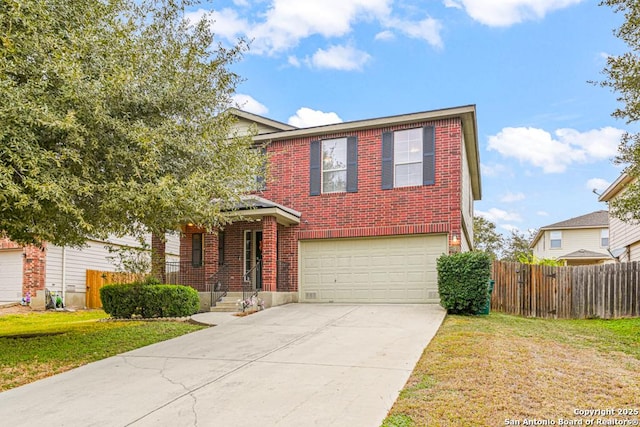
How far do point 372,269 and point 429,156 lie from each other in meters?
3.56

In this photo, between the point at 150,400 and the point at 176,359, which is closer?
the point at 150,400

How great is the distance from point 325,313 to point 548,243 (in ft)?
85.2

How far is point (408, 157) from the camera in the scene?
14008 millimetres

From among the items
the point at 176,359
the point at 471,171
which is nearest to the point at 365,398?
the point at 176,359

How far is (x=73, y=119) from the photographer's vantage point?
20.8 feet

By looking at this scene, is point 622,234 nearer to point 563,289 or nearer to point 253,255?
point 563,289

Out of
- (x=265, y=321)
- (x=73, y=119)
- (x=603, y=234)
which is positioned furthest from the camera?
(x=603, y=234)

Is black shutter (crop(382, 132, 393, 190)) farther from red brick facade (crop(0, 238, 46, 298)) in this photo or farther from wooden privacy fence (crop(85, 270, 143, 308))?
red brick facade (crop(0, 238, 46, 298))

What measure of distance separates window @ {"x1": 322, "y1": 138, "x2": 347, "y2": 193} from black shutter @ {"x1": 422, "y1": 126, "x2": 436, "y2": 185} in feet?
7.64

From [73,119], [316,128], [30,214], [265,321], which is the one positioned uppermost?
[316,128]

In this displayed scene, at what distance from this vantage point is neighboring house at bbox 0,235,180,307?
17.9m

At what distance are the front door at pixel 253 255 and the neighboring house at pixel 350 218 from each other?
31mm

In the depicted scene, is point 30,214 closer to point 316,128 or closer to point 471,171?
point 316,128

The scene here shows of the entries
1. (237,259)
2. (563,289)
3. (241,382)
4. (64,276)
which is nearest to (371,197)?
(237,259)
